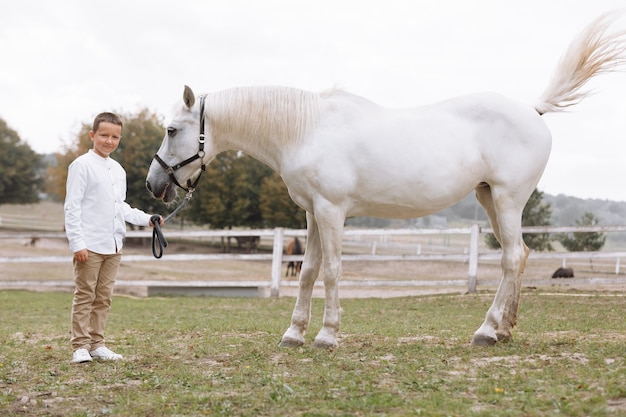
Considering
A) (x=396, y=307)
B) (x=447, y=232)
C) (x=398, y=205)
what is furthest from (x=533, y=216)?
(x=398, y=205)

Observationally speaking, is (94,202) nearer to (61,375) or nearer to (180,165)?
(180,165)

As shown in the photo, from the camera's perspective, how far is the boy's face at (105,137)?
16.6ft

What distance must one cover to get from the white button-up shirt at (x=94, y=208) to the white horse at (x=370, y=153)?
1.22ft

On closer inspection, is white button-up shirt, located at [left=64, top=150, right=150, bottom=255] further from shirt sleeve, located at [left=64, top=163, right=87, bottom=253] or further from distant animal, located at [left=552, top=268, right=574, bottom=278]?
distant animal, located at [left=552, top=268, right=574, bottom=278]

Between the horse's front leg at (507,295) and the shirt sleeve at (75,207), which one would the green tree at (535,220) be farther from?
the shirt sleeve at (75,207)

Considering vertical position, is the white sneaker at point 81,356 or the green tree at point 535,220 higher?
the green tree at point 535,220

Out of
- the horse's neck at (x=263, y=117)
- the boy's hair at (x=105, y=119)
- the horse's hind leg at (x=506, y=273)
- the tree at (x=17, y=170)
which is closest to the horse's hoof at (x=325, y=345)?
the horse's hind leg at (x=506, y=273)

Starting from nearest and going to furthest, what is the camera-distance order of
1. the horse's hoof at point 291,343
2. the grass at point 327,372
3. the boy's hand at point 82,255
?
the grass at point 327,372, the boy's hand at point 82,255, the horse's hoof at point 291,343

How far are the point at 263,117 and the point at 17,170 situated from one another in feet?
147

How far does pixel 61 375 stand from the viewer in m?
4.51

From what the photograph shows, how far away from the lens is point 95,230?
16.2 ft

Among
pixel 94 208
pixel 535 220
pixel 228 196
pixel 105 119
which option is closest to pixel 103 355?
pixel 94 208

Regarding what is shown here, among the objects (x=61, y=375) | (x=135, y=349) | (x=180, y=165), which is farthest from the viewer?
(x=135, y=349)

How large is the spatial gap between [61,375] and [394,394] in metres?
2.42
